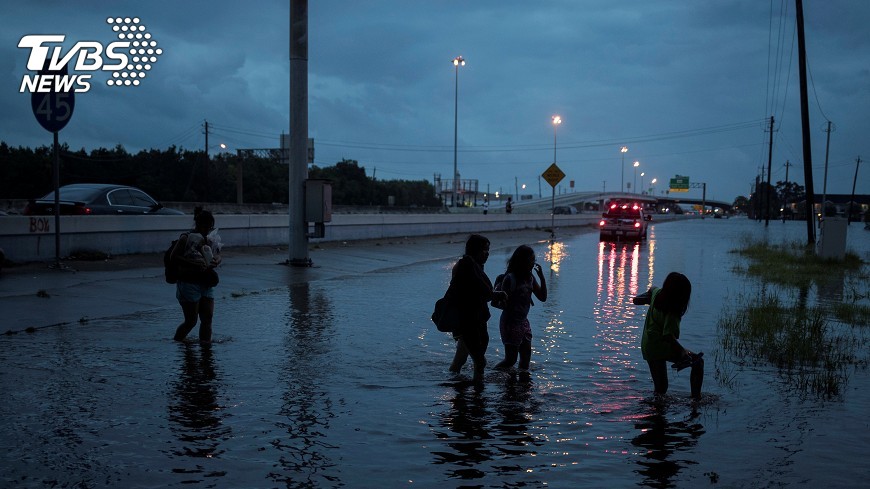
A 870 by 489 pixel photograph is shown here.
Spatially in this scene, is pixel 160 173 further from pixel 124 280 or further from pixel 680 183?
pixel 680 183

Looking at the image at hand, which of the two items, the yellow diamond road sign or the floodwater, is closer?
the floodwater

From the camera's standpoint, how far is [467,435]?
19.7 ft

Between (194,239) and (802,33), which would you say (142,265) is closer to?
(194,239)

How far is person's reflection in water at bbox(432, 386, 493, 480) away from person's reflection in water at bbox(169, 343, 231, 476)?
58.7 inches

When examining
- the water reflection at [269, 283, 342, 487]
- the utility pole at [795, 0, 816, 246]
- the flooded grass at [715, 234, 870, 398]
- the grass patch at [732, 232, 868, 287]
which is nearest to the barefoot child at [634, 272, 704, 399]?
the flooded grass at [715, 234, 870, 398]

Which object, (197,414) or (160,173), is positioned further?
(160,173)

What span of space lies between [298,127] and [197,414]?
12879 mm

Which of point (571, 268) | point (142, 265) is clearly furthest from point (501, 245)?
point (142, 265)

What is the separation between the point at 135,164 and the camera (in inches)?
3105

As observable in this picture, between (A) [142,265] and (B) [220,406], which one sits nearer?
(B) [220,406]

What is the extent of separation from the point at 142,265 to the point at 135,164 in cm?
6635

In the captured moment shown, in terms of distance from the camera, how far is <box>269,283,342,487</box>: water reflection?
513cm

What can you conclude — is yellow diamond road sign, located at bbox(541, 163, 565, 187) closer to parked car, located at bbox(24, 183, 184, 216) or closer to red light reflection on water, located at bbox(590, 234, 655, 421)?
red light reflection on water, located at bbox(590, 234, 655, 421)

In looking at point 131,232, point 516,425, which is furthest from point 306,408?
point 131,232
